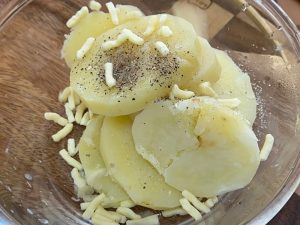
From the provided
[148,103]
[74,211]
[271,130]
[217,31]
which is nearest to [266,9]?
[217,31]

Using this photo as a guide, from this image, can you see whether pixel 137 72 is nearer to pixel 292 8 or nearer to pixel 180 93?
pixel 180 93

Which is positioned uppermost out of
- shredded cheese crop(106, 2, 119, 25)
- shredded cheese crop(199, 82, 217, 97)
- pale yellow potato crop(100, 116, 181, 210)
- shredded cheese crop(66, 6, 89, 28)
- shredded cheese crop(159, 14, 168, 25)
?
shredded cheese crop(159, 14, 168, 25)

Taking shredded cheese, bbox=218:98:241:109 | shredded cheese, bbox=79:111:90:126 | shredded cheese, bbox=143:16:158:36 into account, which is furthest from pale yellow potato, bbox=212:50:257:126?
shredded cheese, bbox=79:111:90:126

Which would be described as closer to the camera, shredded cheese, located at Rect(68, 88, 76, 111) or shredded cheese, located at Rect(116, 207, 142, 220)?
shredded cheese, located at Rect(116, 207, 142, 220)

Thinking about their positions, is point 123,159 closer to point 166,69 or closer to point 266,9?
point 166,69

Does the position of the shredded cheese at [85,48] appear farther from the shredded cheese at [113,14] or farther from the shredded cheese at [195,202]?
the shredded cheese at [195,202]

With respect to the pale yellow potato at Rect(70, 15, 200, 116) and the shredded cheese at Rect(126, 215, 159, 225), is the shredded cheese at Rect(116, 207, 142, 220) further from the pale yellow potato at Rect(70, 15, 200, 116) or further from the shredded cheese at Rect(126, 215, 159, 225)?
the pale yellow potato at Rect(70, 15, 200, 116)
